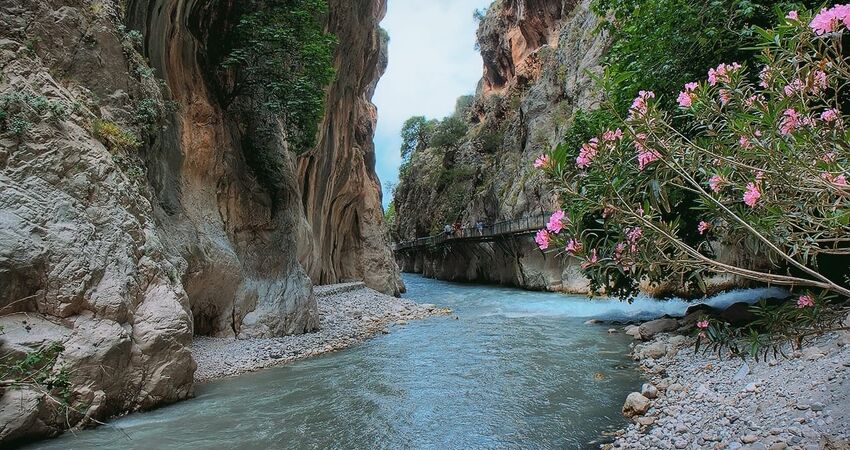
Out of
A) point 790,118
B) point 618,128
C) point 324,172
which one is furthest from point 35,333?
point 324,172

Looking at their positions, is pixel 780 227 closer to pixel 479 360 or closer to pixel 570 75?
pixel 479 360

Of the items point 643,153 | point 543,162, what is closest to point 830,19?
point 643,153

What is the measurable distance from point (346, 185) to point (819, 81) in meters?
23.4

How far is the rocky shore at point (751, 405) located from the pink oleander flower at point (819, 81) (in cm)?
294

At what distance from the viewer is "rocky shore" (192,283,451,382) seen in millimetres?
9516

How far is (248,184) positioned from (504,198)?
2217 cm

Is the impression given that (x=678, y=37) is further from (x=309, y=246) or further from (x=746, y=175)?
(x=309, y=246)

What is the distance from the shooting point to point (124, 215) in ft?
24.3

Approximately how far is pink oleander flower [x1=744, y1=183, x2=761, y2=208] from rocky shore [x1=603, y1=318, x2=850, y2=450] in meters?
2.44

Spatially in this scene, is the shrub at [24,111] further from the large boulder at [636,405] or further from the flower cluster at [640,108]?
the large boulder at [636,405]

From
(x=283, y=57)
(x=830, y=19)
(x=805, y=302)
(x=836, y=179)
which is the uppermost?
(x=283, y=57)

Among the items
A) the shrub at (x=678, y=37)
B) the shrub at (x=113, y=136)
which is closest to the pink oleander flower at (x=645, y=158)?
the shrub at (x=678, y=37)

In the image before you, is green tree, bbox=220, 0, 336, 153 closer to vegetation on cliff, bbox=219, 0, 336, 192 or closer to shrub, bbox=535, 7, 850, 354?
vegetation on cliff, bbox=219, 0, 336, 192

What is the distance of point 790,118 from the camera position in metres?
3.51
